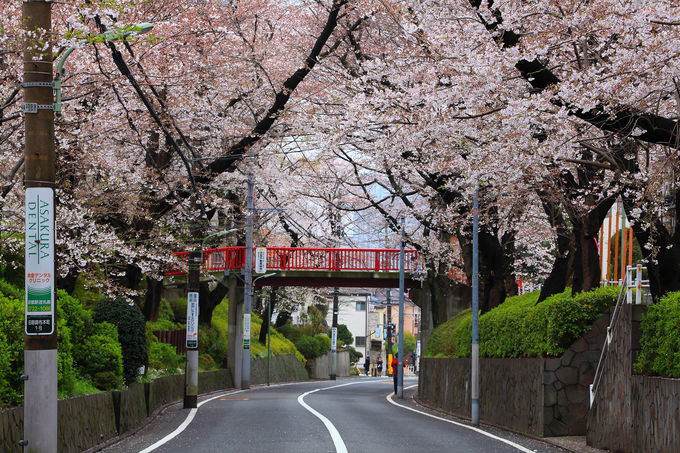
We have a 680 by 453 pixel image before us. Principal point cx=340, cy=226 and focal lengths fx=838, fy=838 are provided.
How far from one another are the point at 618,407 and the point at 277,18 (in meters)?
18.4

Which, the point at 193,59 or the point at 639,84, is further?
the point at 193,59

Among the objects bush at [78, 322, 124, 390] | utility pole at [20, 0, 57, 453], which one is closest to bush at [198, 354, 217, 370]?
bush at [78, 322, 124, 390]

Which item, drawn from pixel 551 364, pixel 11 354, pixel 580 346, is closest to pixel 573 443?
pixel 551 364

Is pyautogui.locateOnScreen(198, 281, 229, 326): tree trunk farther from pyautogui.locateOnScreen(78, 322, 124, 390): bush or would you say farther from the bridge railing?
pyautogui.locateOnScreen(78, 322, 124, 390): bush

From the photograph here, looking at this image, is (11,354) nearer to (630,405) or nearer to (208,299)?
(630,405)

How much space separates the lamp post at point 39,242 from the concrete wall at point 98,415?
1492 millimetres

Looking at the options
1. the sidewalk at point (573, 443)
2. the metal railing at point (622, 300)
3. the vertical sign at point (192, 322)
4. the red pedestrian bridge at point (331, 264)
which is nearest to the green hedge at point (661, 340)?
the metal railing at point (622, 300)

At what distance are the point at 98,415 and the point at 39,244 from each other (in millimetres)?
7071

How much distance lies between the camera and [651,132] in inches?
458

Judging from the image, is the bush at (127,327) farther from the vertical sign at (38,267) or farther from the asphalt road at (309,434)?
the vertical sign at (38,267)

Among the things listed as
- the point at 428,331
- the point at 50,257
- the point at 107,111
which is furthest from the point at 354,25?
the point at 428,331

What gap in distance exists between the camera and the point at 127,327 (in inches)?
845

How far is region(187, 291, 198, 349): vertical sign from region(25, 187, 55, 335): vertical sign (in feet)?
55.9

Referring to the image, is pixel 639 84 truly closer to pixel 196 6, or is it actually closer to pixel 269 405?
pixel 196 6
